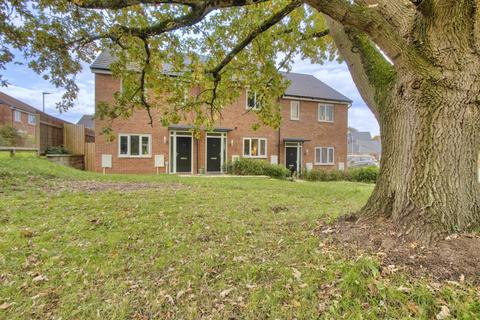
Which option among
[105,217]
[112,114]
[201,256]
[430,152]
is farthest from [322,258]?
[112,114]

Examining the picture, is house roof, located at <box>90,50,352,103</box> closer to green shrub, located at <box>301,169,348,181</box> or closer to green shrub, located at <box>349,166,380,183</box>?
green shrub, located at <box>301,169,348,181</box>

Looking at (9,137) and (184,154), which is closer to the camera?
(9,137)

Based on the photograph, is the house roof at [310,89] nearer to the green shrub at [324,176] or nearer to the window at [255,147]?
the window at [255,147]

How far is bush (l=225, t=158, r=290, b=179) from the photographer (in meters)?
15.0

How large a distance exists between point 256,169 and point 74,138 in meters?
11.4

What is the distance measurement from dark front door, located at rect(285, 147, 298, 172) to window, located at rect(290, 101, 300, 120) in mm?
2131

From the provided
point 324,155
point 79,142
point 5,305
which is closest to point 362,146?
point 324,155

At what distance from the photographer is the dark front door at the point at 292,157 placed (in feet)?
62.3

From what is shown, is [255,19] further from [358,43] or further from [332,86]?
[332,86]

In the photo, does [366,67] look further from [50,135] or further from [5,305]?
[50,135]

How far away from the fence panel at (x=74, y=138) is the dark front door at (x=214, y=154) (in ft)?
24.6

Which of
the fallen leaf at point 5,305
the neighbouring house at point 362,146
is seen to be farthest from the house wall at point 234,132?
the neighbouring house at point 362,146

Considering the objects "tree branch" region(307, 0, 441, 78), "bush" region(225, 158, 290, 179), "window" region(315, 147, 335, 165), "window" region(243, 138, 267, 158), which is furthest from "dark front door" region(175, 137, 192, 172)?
"tree branch" region(307, 0, 441, 78)

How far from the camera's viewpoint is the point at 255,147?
17.9m
